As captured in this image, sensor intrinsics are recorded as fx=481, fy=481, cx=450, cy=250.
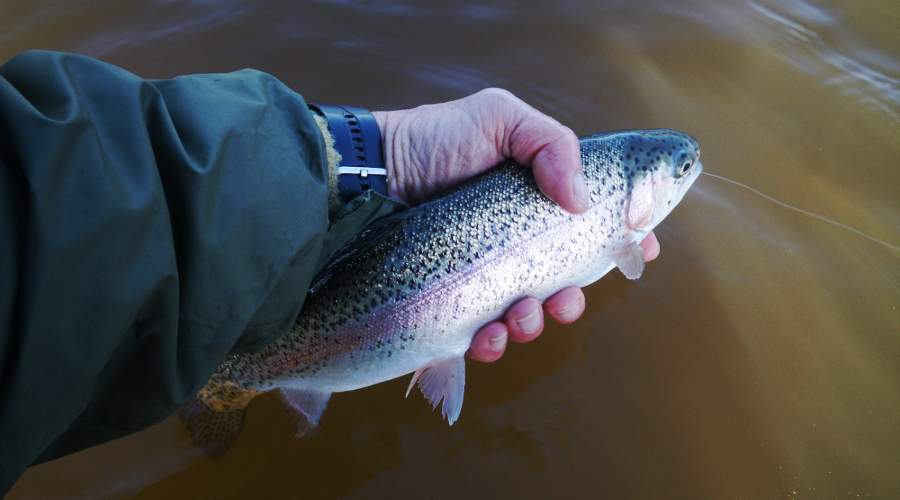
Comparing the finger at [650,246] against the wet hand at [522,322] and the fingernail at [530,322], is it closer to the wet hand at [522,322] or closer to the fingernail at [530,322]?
the wet hand at [522,322]

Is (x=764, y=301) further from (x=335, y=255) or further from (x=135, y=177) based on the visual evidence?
(x=135, y=177)

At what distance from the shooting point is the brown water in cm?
225

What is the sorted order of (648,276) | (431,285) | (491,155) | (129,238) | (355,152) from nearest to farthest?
1. (129,238)
2. (431,285)
3. (355,152)
4. (491,155)
5. (648,276)

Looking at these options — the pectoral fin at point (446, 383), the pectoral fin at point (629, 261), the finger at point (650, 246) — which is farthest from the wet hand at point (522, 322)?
the finger at point (650, 246)

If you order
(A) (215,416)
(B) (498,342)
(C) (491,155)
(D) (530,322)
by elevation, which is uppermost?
(C) (491,155)

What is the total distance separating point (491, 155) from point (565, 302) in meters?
0.84

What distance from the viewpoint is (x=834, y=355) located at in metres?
2.73

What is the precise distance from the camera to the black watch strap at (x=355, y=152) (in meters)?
2.24

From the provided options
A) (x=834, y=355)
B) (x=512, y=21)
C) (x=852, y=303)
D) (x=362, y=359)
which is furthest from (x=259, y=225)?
(x=512, y=21)

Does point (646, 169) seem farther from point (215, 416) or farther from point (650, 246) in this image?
point (215, 416)

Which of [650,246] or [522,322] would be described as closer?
[522,322]

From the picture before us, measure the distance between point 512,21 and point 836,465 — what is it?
13.9 feet

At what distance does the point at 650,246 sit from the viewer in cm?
274

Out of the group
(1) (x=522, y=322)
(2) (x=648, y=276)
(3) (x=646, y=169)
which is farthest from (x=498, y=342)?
(2) (x=648, y=276)
